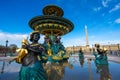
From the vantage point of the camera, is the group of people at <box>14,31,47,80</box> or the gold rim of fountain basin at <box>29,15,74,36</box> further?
the gold rim of fountain basin at <box>29,15,74,36</box>

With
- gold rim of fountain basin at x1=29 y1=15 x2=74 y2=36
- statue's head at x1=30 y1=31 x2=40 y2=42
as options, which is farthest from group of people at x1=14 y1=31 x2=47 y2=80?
gold rim of fountain basin at x1=29 y1=15 x2=74 y2=36

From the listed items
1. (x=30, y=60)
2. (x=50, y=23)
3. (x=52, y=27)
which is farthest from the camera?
(x=52, y=27)

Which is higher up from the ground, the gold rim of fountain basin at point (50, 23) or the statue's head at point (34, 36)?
the gold rim of fountain basin at point (50, 23)

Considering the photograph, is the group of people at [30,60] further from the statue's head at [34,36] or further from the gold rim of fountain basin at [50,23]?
the gold rim of fountain basin at [50,23]

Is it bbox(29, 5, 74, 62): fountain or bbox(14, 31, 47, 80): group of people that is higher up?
bbox(29, 5, 74, 62): fountain

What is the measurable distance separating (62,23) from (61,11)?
6.82ft

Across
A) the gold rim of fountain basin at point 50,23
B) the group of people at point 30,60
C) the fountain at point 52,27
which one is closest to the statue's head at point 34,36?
the group of people at point 30,60

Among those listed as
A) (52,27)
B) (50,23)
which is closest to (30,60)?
(50,23)

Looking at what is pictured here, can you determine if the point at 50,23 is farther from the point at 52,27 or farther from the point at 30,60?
the point at 30,60

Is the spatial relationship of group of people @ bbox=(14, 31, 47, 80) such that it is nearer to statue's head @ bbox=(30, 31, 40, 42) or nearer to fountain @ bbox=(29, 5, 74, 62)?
statue's head @ bbox=(30, 31, 40, 42)

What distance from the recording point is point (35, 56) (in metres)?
3.31

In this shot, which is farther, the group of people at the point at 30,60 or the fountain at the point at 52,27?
the fountain at the point at 52,27

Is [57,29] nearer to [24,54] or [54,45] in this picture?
[54,45]

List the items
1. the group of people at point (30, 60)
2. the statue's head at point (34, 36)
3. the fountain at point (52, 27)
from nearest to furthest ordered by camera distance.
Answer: the group of people at point (30, 60), the statue's head at point (34, 36), the fountain at point (52, 27)
